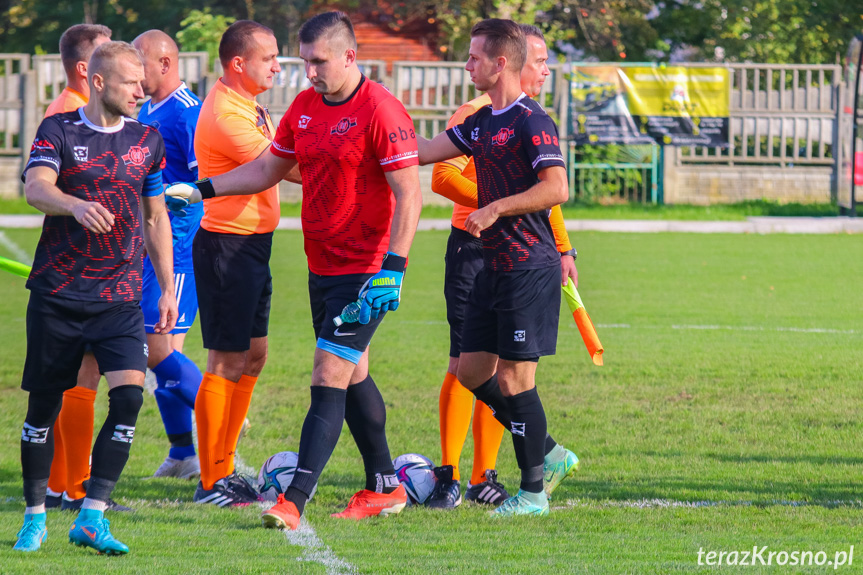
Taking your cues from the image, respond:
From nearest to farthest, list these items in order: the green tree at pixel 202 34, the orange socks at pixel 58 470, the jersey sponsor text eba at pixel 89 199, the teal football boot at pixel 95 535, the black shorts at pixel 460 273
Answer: the teal football boot at pixel 95 535, the jersey sponsor text eba at pixel 89 199, the orange socks at pixel 58 470, the black shorts at pixel 460 273, the green tree at pixel 202 34

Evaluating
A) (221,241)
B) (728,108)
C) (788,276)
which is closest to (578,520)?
(221,241)

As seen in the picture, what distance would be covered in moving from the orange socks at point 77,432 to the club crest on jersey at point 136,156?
3.81ft

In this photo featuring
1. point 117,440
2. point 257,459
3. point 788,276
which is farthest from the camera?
point 788,276

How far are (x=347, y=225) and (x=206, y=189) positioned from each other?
0.74 metres

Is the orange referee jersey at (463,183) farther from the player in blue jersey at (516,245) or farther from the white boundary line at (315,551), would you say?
the white boundary line at (315,551)

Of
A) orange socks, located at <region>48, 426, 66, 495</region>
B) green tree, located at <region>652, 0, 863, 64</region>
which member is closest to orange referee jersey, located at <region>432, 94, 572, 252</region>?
orange socks, located at <region>48, 426, 66, 495</region>

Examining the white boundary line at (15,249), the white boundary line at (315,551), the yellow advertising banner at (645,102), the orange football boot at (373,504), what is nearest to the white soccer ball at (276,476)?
the orange football boot at (373,504)

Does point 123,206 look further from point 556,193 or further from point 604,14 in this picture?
point 604,14

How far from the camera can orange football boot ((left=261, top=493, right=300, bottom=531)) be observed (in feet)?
14.8

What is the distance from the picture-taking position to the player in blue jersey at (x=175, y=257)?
18.7ft

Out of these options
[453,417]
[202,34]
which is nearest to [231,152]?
[453,417]

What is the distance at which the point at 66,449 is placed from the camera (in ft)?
16.4

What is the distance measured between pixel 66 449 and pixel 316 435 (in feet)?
4.09

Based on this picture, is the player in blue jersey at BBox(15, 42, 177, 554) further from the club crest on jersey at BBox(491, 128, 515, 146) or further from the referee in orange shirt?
the club crest on jersey at BBox(491, 128, 515, 146)
